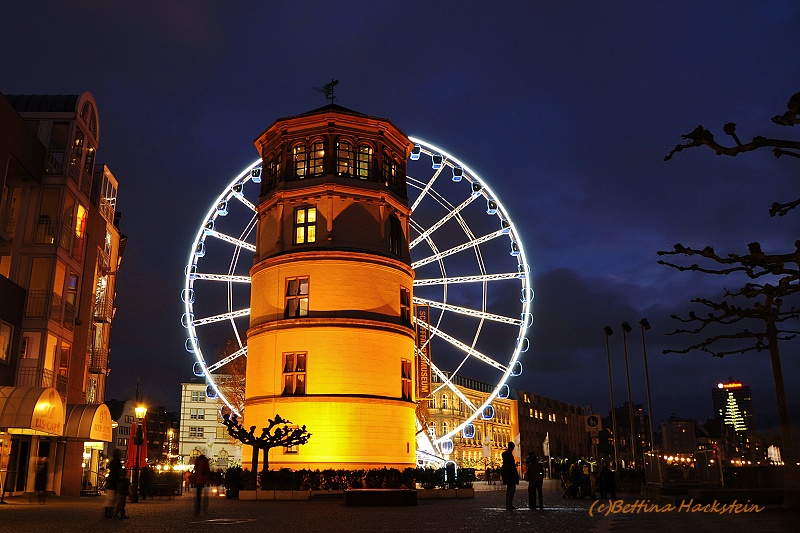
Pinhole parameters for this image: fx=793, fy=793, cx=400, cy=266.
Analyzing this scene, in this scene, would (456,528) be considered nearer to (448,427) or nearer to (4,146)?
(4,146)

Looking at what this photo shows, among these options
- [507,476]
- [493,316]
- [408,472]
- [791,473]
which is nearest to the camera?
[791,473]

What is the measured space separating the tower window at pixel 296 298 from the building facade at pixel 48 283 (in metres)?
10.9

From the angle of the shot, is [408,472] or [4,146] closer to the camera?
[4,146]

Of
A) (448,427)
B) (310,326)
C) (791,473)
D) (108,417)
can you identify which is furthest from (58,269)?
(448,427)

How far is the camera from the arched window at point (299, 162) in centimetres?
4475

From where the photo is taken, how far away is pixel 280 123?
4578 cm

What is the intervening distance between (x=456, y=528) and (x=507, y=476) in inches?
339

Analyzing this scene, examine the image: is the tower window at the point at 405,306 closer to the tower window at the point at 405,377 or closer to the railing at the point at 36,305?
the tower window at the point at 405,377

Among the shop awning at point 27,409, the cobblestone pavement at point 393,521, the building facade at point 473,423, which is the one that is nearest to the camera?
the cobblestone pavement at point 393,521

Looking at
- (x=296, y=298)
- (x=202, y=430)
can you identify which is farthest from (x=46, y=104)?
(x=202, y=430)

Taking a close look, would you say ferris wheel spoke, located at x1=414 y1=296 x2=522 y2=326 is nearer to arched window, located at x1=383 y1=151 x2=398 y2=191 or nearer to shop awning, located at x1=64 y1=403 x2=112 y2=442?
arched window, located at x1=383 y1=151 x2=398 y2=191

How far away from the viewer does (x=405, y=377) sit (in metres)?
44.1

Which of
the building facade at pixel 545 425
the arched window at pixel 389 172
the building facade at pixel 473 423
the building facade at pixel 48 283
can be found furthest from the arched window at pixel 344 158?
the building facade at pixel 545 425

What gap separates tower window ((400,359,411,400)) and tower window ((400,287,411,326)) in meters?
2.24
